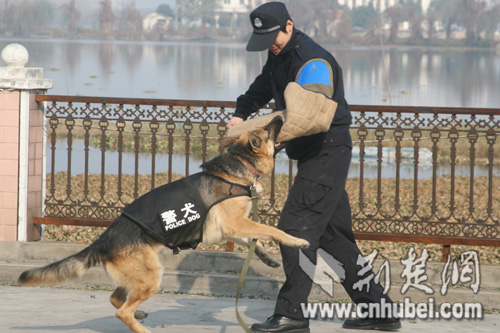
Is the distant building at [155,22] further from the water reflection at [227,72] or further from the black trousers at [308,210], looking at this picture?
the black trousers at [308,210]

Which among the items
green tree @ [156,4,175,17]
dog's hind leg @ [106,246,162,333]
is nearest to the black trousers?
dog's hind leg @ [106,246,162,333]

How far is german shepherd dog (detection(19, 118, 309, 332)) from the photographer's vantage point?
4828 millimetres

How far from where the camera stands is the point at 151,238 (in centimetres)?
485

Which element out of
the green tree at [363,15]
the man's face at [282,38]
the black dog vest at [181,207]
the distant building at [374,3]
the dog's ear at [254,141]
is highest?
the distant building at [374,3]

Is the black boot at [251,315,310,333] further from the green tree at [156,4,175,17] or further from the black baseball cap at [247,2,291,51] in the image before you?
the green tree at [156,4,175,17]

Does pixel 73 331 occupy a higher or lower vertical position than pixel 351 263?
lower

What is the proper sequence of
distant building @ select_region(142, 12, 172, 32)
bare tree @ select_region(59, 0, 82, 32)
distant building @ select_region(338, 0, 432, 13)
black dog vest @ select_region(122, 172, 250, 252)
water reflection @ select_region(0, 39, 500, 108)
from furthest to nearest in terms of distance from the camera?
distant building @ select_region(142, 12, 172, 32) < bare tree @ select_region(59, 0, 82, 32) < distant building @ select_region(338, 0, 432, 13) < water reflection @ select_region(0, 39, 500, 108) < black dog vest @ select_region(122, 172, 250, 252)

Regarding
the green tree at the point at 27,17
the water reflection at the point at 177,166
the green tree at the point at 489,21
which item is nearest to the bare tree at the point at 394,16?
the green tree at the point at 489,21

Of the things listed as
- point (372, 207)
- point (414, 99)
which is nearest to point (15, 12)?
point (414, 99)

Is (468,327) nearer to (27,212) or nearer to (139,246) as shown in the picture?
(139,246)

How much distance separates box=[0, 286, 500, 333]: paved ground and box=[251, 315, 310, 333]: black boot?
39cm

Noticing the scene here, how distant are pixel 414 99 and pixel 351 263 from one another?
58245 millimetres

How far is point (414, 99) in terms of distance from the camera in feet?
202

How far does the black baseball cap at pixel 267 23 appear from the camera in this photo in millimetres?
4852
